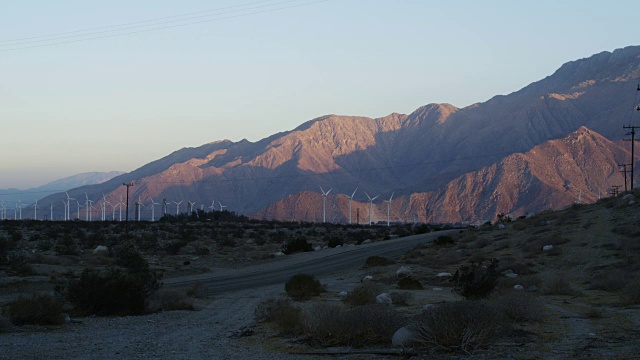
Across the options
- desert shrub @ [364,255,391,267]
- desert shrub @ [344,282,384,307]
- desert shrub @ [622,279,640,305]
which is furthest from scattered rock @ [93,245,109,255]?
desert shrub @ [622,279,640,305]

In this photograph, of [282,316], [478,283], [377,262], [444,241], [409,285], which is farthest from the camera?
[444,241]

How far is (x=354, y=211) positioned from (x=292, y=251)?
136m

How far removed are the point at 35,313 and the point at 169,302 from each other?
577 cm

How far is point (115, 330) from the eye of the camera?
19.4 m

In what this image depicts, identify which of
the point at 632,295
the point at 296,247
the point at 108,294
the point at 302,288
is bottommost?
the point at 296,247

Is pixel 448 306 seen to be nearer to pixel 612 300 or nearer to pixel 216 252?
pixel 612 300

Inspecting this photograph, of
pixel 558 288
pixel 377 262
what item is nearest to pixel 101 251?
pixel 377 262

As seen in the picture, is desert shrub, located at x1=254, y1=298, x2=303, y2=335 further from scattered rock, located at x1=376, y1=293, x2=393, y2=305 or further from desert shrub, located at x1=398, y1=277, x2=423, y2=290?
desert shrub, located at x1=398, y1=277, x2=423, y2=290

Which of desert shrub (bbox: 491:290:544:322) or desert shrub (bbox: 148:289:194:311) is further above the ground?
desert shrub (bbox: 491:290:544:322)

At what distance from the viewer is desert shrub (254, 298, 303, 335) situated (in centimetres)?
1725

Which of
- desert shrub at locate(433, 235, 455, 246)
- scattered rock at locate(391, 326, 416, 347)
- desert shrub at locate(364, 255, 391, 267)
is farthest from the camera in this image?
desert shrub at locate(433, 235, 455, 246)

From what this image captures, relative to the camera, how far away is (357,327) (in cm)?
1476

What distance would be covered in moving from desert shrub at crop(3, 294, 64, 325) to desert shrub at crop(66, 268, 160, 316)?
8.83ft

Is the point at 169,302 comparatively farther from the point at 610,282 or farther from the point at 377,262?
the point at 377,262
